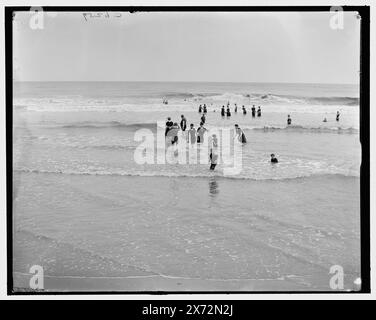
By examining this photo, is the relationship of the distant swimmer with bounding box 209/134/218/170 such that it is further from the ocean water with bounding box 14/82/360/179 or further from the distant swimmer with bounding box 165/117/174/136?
the distant swimmer with bounding box 165/117/174/136

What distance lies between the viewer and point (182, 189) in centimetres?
395

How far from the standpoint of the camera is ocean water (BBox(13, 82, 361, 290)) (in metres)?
3.54

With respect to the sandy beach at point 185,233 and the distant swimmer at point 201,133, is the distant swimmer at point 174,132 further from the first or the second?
the sandy beach at point 185,233

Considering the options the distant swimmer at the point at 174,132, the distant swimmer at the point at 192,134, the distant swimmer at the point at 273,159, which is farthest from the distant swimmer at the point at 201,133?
the distant swimmer at the point at 273,159

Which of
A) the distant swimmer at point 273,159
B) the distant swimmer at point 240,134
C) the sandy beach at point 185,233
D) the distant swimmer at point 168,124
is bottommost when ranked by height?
the sandy beach at point 185,233

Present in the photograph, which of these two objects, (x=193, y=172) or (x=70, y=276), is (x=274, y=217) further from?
(x=70, y=276)

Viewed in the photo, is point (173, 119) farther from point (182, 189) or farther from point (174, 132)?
point (182, 189)

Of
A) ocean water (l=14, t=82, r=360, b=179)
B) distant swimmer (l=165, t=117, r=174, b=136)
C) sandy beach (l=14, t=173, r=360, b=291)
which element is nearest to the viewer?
sandy beach (l=14, t=173, r=360, b=291)

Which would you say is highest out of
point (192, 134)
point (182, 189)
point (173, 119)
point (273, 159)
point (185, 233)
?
point (173, 119)

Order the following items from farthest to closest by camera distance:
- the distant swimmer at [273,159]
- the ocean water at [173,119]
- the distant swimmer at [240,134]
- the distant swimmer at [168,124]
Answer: the distant swimmer at [273,159], the distant swimmer at [240,134], the distant swimmer at [168,124], the ocean water at [173,119]

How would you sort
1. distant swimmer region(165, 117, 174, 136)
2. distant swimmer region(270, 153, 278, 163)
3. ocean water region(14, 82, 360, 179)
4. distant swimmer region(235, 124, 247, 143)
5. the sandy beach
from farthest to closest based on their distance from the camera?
distant swimmer region(270, 153, 278, 163) < distant swimmer region(235, 124, 247, 143) < distant swimmer region(165, 117, 174, 136) < ocean water region(14, 82, 360, 179) < the sandy beach

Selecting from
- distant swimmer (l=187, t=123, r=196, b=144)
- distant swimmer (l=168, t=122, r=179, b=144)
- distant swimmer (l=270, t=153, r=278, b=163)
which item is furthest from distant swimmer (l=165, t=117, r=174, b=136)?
distant swimmer (l=270, t=153, r=278, b=163)

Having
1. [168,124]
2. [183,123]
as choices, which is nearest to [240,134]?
[183,123]

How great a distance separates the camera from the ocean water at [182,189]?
3545 mm
